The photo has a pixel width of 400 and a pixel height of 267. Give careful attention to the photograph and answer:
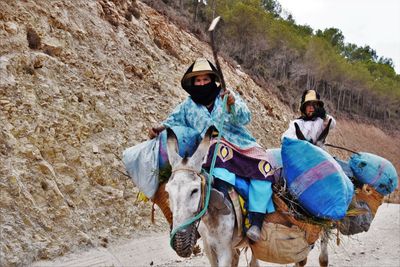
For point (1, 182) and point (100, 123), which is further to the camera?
point (100, 123)

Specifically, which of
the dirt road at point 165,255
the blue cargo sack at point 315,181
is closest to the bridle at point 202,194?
the blue cargo sack at point 315,181

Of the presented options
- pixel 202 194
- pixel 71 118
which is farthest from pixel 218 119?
pixel 71 118

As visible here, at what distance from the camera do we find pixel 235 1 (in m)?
36.3

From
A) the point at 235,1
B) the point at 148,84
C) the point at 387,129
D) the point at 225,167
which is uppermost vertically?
the point at 235,1

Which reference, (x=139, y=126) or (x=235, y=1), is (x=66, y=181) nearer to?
(x=139, y=126)

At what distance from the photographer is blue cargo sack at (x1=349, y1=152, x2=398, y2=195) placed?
5.41 meters

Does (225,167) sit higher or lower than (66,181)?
higher

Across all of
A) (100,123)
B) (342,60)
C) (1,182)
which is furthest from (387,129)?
(1,182)

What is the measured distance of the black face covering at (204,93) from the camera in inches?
191

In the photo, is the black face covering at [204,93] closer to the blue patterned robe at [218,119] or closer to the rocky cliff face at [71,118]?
the blue patterned robe at [218,119]

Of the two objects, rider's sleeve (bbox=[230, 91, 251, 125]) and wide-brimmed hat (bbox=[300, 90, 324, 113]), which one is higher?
wide-brimmed hat (bbox=[300, 90, 324, 113])

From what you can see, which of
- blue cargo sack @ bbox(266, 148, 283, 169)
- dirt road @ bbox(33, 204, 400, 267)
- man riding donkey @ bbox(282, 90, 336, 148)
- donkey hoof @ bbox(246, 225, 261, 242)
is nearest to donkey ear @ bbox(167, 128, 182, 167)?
donkey hoof @ bbox(246, 225, 261, 242)

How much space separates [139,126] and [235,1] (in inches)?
1010

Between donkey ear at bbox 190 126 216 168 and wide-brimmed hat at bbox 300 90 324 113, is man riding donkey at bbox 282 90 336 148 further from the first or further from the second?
donkey ear at bbox 190 126 216 168
